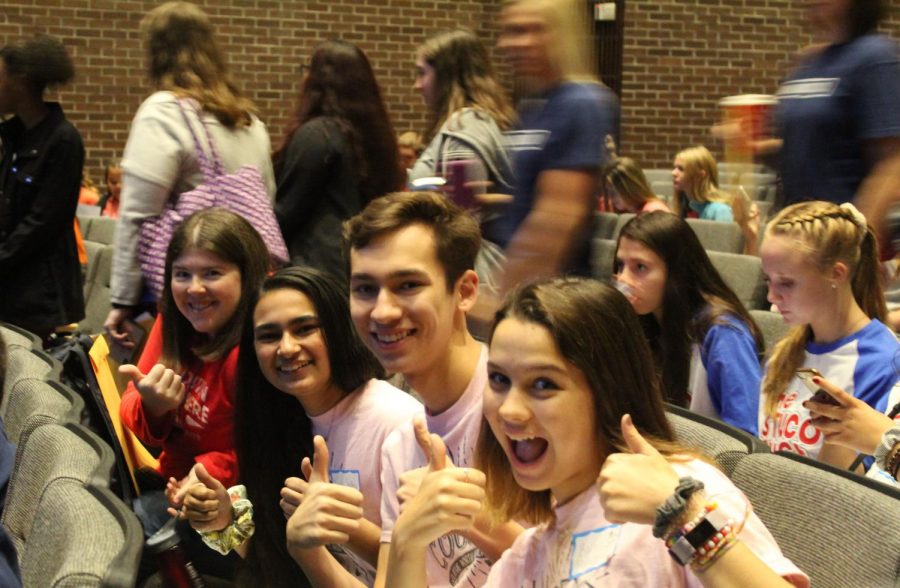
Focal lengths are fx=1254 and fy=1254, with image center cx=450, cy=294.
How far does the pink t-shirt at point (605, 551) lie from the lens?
1.50 metres

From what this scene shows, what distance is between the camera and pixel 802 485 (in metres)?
1.86

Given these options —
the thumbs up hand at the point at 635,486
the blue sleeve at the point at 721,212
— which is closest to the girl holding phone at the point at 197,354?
the thumbs up hand at the point at 635,486

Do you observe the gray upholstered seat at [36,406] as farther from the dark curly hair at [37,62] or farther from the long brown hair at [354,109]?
the dark curly hair at [37,62]

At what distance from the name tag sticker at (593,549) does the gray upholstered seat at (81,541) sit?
567mm

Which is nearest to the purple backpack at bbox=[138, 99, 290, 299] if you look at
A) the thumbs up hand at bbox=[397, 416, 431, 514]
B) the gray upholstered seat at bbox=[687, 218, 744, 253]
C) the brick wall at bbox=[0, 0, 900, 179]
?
the thumbs up hand at bbox=[397, 416, 431, 514]

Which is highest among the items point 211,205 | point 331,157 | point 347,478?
Result: point 331,157

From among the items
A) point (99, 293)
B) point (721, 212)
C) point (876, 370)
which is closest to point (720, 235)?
point (721, 212)

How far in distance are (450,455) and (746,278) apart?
303 cm

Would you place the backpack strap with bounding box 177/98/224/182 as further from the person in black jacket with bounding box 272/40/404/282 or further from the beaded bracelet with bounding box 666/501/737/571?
the beaded bracelet with bounding box 666/501/737/571

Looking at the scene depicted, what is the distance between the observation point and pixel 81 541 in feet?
5.67

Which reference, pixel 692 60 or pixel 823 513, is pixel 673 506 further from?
pixel 692 60

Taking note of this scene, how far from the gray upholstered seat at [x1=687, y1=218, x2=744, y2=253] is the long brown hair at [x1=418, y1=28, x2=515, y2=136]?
2.95 meters

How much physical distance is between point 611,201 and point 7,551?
279 inches

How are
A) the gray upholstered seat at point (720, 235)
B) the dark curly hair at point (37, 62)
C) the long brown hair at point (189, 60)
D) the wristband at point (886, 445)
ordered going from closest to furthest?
the wristband at point (886, 445), the long brown hair at point (189, 60), the dark curly hair at point (37, 62), the gray upholstered seat at point (720, 235)
